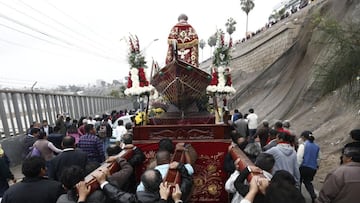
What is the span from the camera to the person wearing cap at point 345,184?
373cm

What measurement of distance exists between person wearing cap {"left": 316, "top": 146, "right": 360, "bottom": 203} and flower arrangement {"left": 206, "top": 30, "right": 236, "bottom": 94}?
4558 millimetres

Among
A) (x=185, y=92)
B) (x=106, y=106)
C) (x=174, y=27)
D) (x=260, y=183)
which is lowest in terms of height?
(x=106, y=106)

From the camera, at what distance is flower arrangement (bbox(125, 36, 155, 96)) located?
711cm

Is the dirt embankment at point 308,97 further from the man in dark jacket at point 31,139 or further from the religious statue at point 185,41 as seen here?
the man in dark jacket at point 31,139

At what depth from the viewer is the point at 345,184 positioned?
12.3 ft

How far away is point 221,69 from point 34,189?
578 centimetres

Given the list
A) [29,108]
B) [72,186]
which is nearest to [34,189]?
[72,186]

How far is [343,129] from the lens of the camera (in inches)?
537

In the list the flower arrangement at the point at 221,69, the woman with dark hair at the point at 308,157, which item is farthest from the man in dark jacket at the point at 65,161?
the woman with dark hair at the point at 308,157

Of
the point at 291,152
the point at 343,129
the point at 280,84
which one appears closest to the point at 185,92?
the point at 291,152

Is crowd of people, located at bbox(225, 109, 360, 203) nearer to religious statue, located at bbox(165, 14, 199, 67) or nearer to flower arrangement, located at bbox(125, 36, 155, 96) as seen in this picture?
flower arrangement, located at bbox(125, 36, 155, 96)

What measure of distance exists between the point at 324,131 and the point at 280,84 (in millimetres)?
12383

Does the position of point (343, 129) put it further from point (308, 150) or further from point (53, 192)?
point (53, 192)

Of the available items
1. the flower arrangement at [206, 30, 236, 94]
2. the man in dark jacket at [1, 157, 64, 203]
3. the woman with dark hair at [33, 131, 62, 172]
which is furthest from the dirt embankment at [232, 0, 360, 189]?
the man in dark jacket at [1, 157, 64, 203]
